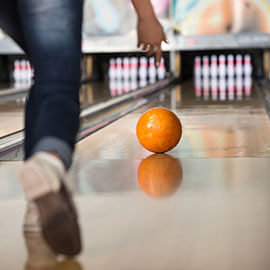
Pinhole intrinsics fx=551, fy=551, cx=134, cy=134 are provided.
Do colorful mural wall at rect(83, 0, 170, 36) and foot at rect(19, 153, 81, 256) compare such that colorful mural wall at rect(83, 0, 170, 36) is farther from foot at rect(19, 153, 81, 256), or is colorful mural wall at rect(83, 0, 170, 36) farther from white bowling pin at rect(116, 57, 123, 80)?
foot at rect(19, 153, 81, 256)

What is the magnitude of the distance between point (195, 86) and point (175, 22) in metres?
1.12

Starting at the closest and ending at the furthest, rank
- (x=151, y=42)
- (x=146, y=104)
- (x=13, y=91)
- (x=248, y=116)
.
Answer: (x=151, y=42)
(x=248, y=116)
(x=146, y=104)
(x=13, y=91)

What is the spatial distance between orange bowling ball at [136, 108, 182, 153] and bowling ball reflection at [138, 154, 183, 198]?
0.13 feet

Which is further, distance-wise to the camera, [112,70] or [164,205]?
[112,70]

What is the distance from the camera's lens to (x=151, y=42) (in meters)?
1.29

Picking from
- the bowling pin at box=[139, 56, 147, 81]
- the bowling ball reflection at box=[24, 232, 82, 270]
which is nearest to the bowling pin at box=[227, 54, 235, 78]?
the bowling pin at box=[139, 56, 147, 81]

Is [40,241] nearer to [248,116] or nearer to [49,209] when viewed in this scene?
[49,209]

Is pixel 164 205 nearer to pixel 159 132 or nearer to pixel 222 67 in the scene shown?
pixel 159 132

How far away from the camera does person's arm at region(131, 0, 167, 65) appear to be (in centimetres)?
124

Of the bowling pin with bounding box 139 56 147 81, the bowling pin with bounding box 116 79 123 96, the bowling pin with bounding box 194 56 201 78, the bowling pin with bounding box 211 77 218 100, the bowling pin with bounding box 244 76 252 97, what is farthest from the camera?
the bowling pin with bounding box 194 56 201 78

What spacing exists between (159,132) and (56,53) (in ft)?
3.59

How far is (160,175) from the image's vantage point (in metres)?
1.71

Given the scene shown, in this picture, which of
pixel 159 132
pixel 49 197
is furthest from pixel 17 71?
pixel 49 197

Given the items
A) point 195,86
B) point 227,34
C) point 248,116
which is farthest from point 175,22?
point 248,116
